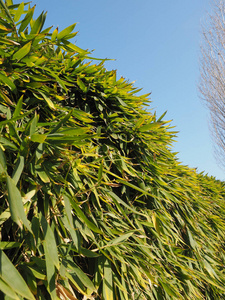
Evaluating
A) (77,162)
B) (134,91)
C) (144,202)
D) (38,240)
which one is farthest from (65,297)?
(134,91)

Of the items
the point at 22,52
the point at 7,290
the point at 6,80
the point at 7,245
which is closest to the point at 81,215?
the point at 7,245

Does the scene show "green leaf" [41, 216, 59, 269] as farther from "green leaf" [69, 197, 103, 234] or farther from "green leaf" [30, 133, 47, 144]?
"green leaf" [30, 133, 47, 144]

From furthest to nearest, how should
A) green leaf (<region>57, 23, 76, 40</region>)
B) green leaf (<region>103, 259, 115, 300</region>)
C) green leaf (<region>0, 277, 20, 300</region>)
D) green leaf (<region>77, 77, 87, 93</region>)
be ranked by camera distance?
green leaf (<region>77, 77, 87, 93</region>) < green leaf (<region>57, 23, 76, 40</region>) < green leaf (<region>103, 259, 115, 300</region>) < green leaf (<region>0, 277, 20, 300</region>)

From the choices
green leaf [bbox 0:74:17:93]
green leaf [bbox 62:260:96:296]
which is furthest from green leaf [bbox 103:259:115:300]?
green leaf [bbox 0:74:17:93]

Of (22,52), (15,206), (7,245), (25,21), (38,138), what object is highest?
(25,21)

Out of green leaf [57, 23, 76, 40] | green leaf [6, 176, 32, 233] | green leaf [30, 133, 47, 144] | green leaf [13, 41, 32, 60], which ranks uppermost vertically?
green leaf [57, 23, 76, 40]

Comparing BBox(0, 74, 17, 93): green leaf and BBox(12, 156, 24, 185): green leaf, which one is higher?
BBox(0, 74, 17, 93): green leaf

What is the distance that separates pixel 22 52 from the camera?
3.65 ft

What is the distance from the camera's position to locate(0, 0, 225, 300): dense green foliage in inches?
36.6

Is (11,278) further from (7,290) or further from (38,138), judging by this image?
(38,138)

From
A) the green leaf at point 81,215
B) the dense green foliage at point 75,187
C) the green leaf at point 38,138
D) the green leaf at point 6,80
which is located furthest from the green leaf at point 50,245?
the green leaf at point 6,80

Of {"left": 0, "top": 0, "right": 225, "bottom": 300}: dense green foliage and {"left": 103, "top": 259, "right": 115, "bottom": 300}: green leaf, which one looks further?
{"left": 103, "top": 259, "right": 115, "bottom": 300}: green leaf

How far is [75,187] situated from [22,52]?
579 mm

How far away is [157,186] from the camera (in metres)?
1.72
